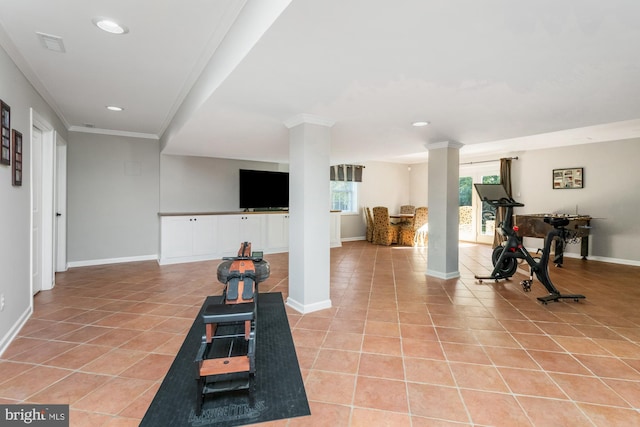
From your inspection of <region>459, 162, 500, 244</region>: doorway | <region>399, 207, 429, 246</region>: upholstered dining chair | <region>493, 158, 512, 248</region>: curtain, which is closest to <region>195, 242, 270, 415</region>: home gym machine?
<region>399, 207, 429, 246</region>: upholstered dining chair

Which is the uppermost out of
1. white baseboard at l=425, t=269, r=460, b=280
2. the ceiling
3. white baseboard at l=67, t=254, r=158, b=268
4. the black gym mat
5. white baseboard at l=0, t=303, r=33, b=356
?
the ceiling

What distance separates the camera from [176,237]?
561 centimetres

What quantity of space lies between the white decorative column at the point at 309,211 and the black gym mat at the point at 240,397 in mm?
841

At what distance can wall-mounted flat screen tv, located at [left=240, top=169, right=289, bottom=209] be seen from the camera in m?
6.64

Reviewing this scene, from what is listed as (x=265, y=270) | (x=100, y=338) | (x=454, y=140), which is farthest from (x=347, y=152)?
(x=100, y=338)

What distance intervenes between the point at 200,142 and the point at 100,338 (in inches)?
119

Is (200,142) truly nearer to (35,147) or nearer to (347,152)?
(35,147)

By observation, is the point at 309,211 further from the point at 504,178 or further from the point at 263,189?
the point at 504,178

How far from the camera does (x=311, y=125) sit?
10.6 ft

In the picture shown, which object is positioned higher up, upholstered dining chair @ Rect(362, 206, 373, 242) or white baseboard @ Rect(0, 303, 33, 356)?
upholstered dining chair @ Rect(362, 206, 373, 242)

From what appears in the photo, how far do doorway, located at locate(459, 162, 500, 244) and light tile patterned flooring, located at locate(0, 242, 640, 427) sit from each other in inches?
145

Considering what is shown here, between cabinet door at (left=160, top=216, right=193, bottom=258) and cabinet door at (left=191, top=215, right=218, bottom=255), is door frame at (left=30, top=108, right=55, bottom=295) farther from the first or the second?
cabinet door at (left=191, top=215, right=218, bottom=255)

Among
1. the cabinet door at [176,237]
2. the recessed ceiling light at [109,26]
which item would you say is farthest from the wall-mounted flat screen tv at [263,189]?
the recessed ceiling light at [109,26]

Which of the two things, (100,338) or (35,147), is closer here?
(100,338)
